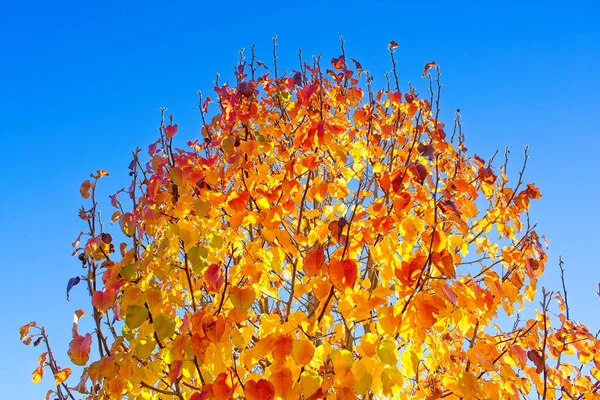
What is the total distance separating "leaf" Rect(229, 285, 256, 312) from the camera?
195 cm

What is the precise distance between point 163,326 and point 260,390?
53 cm

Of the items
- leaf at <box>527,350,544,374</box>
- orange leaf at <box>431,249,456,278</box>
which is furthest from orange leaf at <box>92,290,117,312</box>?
leaf at <box>527,350,544,374</box>

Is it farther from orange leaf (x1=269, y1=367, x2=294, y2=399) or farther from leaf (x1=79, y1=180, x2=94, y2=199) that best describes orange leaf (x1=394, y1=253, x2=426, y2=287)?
leaf (x1=79, y1=180, x2=94, y2=199)

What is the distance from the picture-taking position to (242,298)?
1.96 metres

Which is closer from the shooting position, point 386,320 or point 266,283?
point 386,320

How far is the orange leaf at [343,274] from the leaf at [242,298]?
0.33 metres

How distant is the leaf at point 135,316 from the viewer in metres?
2.02

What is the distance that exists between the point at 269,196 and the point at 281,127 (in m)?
0.98

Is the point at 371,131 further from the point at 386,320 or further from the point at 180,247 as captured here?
the point at 386,320

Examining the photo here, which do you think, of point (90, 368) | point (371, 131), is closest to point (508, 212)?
point (371, 131)

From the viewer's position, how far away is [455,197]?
274cm

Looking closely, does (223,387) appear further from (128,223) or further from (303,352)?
(128,223)

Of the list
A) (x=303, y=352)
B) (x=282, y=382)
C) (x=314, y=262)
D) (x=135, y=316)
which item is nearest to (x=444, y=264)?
(x=314, y=262)

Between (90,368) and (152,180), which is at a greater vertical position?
(152,180)
